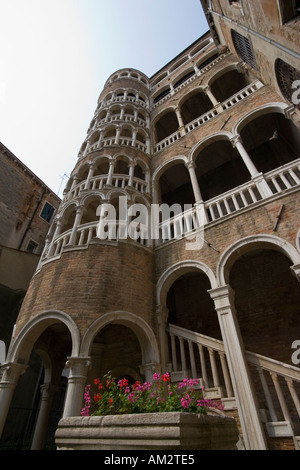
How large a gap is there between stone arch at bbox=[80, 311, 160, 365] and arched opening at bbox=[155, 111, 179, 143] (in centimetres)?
1269

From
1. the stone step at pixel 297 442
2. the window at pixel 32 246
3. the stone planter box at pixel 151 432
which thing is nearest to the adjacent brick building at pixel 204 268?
the stone step at pixel 297 442

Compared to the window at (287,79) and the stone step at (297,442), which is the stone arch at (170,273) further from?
the window at (287,79)

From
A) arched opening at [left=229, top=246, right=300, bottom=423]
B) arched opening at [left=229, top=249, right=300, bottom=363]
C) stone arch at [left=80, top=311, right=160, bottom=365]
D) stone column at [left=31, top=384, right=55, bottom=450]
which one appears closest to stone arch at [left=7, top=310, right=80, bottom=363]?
stone arch at [left=80, top=311, right=160, bottom=365]

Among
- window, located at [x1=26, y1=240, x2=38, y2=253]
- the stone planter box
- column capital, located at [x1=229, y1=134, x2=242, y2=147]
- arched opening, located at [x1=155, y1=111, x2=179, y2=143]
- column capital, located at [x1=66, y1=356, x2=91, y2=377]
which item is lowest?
the stone planter box

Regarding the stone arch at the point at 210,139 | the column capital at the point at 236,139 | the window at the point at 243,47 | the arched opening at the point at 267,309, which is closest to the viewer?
the arched opening at the point at 267,309

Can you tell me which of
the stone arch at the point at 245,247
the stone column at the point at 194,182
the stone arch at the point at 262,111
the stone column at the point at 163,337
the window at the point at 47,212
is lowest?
the stone column at the point at 163,337

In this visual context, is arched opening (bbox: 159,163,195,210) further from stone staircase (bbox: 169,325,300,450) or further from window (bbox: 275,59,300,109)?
stone staircase (bbox: 169,325,300,450)

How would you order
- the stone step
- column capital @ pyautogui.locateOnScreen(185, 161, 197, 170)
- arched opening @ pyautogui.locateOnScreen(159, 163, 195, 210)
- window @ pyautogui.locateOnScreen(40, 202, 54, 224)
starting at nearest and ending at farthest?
the stone step
column capital @ pyautogui.locateOnScreen(185, 161, 197, 170)
arched opening @ pyautogui.locateOnScreen(159, 163, 195, 210)
window @ pyautogui.locateOnScreen(40, 202, 54, 224)

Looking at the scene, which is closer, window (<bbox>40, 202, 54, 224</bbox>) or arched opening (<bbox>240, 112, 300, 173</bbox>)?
arched opening (<bbox>240, 112, 300, 173</bbox>)

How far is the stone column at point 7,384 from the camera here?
5676 mm

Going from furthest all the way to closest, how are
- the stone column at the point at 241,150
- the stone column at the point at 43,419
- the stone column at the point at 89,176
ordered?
the stone column at the point at 89,176 → the stone column at the point at 241,150 → the stone column at the point at 43,419

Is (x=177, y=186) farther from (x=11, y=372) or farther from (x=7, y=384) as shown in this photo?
(x=7, y=384)

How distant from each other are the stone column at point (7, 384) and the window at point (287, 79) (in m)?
11.1

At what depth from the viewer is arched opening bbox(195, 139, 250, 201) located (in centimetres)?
1209
